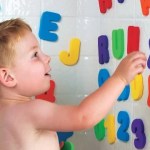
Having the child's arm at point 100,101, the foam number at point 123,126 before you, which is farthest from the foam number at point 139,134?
the child's arm at point 100,101

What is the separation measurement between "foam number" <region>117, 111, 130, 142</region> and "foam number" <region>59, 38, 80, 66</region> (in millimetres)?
331

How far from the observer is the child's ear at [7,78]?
1.07m

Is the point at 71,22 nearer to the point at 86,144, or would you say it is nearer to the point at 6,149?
the point at 86,144

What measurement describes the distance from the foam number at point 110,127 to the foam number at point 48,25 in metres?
0.40

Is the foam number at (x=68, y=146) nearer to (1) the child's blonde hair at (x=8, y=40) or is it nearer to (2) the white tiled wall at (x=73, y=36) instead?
(1) the child's blonde hair at (x=8, y=40)

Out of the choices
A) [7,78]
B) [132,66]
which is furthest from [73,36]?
[132,66]

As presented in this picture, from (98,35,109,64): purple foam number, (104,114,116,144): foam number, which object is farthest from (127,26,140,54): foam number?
(104,114,116,144): foam number

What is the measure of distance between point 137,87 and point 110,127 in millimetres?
268

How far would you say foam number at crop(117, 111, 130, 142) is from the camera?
1.42 metres

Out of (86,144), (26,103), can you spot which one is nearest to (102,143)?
(86,144)

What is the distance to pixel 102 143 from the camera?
5.30 ft

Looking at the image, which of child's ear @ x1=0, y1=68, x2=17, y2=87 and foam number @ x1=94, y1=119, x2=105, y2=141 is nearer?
child's ear @ x1=0, y1=68, x2=17, y2=87

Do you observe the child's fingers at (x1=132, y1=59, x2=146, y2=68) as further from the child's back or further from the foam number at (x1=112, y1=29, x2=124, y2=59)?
the foam number at (x1=112, y1=29, x2=124, y2=59)

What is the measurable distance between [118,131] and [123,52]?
0.94 feet
